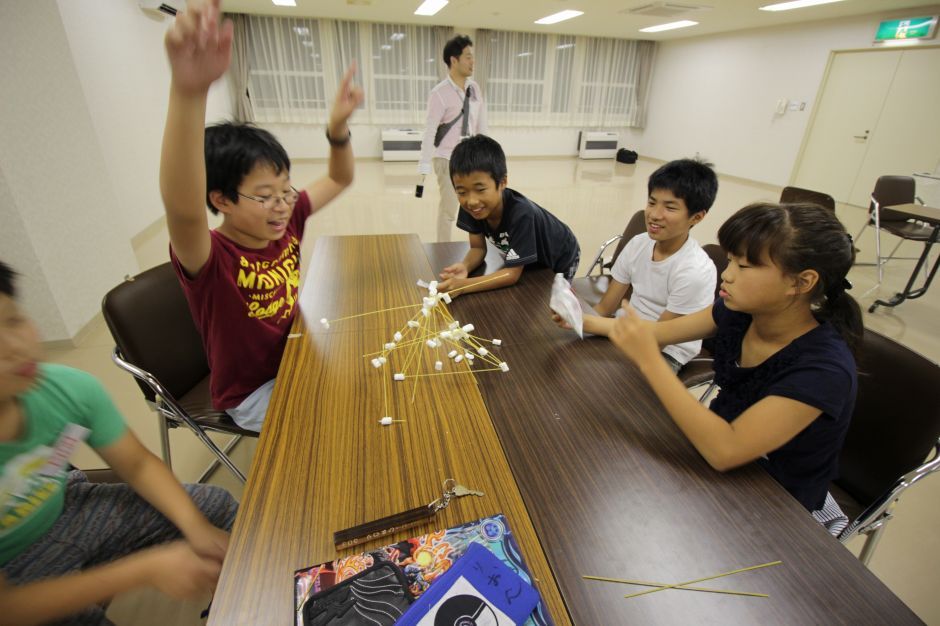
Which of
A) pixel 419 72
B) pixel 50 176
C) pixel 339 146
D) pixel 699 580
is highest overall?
pixel 419 72

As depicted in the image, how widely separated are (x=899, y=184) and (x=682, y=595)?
5728 mm

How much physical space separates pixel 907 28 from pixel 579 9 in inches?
179

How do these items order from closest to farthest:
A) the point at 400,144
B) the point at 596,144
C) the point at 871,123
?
the point at 871,123, the point at 400,144, the point at 596,144

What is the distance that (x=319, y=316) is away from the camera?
61.4 inches

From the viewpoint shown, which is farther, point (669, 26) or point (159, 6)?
point (669, 26)

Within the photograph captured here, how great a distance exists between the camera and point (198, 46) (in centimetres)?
79

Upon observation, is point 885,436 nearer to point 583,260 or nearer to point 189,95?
point 189,95

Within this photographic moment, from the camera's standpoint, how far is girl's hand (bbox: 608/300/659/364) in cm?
111

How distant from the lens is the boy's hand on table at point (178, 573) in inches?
30.9

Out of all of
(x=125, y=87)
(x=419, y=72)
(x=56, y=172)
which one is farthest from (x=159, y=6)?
(x=419, y=72)

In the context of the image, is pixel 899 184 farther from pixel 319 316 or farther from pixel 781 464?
pixel 319 316

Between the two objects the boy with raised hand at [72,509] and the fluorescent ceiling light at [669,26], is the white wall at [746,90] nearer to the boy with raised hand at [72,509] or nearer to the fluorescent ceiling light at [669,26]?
the fluorescent ceiling light at [669,26]

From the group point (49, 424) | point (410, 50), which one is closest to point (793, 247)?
point (49, 424)

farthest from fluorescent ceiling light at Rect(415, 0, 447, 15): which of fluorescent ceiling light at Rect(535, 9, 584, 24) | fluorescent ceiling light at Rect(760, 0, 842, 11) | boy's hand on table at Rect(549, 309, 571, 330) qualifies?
boy's hand on table at Rect(549, 309, 571, 330)
